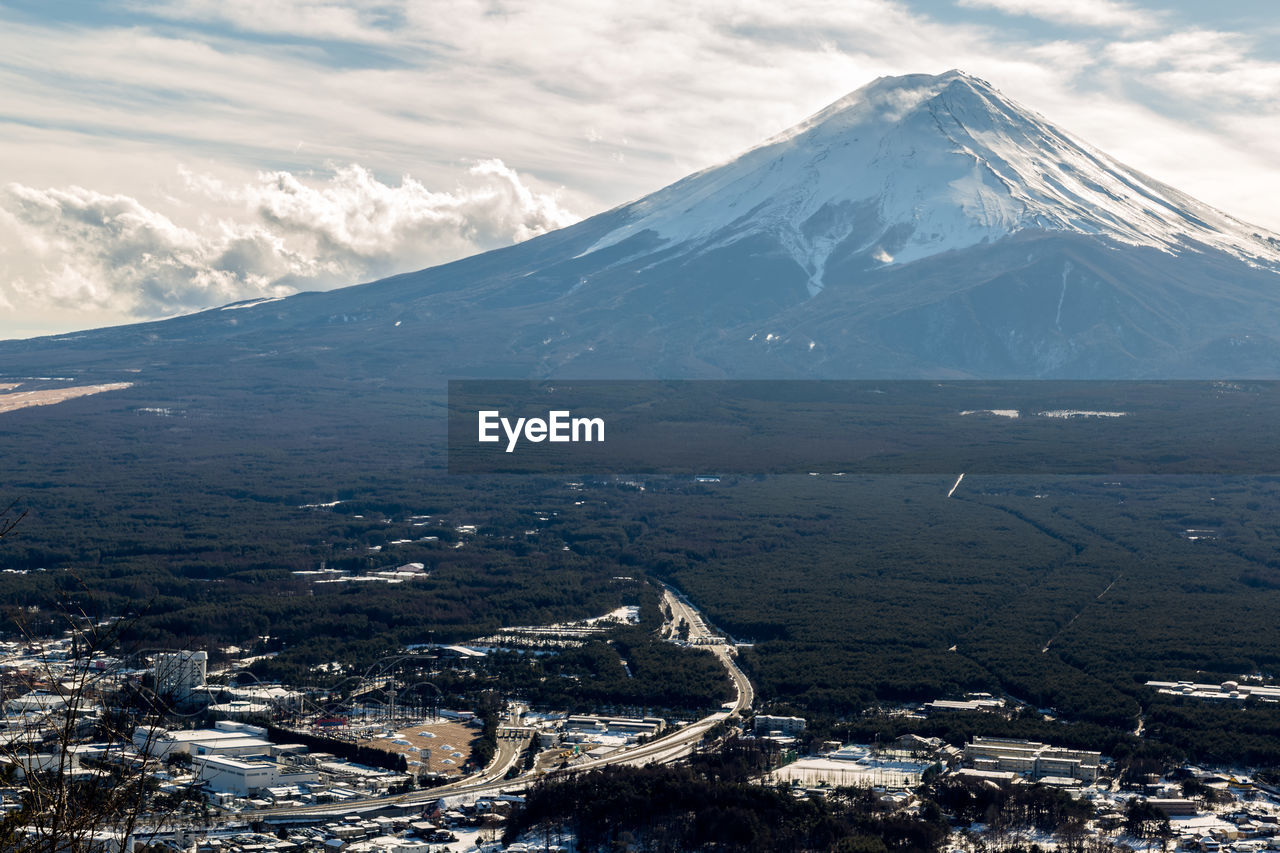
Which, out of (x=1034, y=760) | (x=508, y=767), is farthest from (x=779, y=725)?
(x=508, y=767)

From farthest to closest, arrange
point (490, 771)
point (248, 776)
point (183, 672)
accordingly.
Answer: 1. point (183, 672)
2. point (490, 771)
3. point (248, 776)

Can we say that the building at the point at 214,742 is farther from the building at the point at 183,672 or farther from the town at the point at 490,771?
the building at the point at 183,672

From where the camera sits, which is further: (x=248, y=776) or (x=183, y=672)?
(x=183, y=672)

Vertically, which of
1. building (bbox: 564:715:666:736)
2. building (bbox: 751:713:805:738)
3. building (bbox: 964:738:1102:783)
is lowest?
building (bbox: 564:715:666:736)

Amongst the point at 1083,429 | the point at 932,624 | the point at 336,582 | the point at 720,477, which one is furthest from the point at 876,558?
the point at 1083,429

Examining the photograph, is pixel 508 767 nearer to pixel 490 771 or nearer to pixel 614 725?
pixel 490 771

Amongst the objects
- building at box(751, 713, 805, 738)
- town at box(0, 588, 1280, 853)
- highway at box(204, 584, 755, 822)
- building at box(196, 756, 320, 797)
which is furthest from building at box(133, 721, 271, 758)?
building at box(751, 713, 805, 738)

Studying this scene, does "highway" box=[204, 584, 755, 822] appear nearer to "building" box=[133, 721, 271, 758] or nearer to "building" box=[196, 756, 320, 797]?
"building" box=[196, 756, 320, 797]
